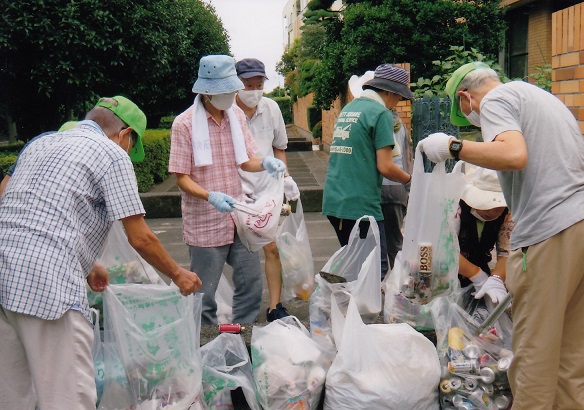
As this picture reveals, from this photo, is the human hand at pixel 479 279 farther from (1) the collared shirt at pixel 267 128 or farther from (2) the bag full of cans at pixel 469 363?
(1) the collared shirt at pixel 267 128

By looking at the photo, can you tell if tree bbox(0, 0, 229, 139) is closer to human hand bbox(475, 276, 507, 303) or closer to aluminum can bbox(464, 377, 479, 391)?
human hand bbox(475, 276, 507, 303)

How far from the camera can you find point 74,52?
8.42 m

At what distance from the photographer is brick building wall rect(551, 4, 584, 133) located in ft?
11.2

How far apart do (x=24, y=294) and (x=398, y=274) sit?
187 cm

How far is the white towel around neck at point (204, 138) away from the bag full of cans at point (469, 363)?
1.37 meters

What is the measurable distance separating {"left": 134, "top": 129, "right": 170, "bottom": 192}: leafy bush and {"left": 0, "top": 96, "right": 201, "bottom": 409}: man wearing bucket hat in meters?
7.77

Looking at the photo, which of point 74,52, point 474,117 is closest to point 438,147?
point 474,117

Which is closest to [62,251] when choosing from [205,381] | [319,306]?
[205,381]

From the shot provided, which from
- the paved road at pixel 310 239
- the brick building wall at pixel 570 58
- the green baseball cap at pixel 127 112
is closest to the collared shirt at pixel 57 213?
the green baseball cap at pixel 127 112

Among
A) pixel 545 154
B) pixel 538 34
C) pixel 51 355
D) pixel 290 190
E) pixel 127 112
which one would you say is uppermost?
pixel 538 34

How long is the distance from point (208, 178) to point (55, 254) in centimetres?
147

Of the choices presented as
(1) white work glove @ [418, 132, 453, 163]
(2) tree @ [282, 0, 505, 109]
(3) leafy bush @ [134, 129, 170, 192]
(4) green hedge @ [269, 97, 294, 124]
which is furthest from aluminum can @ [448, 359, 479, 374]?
(4) green hedge @ [269, 97, 294, 124]

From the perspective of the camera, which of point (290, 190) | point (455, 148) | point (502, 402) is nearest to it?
point (455, 148)

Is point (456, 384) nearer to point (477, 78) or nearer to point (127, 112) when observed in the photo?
point (477, 78)
